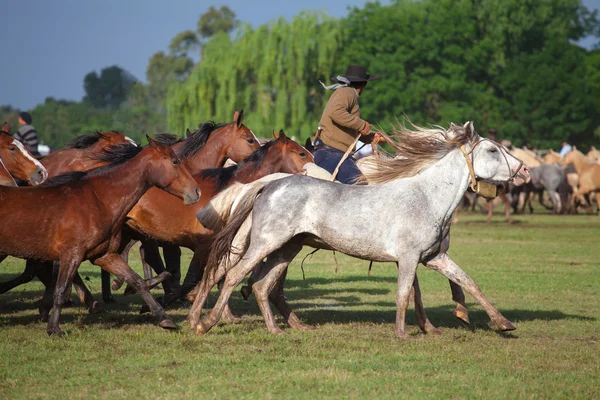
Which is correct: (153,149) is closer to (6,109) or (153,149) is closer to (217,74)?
(217,74)

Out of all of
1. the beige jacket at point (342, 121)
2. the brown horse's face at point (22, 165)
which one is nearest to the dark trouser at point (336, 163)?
the beige jacket at point (342, 121)

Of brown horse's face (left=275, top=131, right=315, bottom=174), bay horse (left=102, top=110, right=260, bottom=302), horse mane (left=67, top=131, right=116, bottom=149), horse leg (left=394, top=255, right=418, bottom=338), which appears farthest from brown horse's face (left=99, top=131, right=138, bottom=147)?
horse leg (left=394, top=255, right=418, bottom=338)

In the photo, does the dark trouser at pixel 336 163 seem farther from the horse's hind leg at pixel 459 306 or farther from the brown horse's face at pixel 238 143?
the horse's hind leg at pixel 459 306

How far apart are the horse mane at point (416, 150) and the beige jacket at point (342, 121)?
833 mm

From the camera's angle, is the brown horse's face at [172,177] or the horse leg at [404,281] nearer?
the horse leg at [404,281]

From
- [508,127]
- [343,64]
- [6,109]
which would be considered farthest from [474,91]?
[6,109]

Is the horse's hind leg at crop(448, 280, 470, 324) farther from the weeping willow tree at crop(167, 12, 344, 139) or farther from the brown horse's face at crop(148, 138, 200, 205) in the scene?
the weeping willow tree at crop(167, 12, 344, 139)

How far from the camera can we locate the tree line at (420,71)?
5041 centimetres

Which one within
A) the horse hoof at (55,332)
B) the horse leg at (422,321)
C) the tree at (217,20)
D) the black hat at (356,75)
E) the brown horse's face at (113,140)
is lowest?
the horse hoof at (55,332)

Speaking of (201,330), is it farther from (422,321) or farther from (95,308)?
(95,308)

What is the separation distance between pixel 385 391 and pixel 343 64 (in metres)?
49.6

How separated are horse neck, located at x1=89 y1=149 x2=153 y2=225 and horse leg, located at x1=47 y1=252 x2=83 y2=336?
1.96 feet

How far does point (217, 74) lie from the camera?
4934cm

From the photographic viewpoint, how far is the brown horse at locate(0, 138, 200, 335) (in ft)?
28.4
